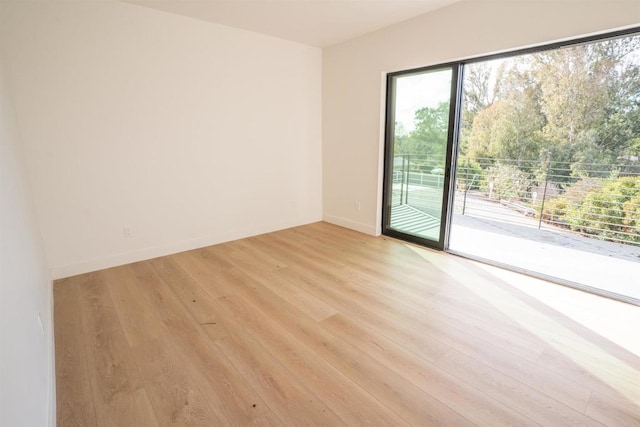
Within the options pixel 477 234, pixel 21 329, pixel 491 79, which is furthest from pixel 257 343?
pixel 491 79

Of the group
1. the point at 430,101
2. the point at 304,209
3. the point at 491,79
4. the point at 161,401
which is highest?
the point at 491,79

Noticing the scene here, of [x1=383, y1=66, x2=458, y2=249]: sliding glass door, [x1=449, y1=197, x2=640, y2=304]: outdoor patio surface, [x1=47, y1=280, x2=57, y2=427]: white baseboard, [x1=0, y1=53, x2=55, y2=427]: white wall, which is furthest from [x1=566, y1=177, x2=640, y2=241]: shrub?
[x1=47, y1=280, x2=57, y2=427]: white baseboard

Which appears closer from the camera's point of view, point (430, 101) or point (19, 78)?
point (19, 78)

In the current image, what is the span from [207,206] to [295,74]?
7.07 ft

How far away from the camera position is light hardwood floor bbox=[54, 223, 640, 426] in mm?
1491

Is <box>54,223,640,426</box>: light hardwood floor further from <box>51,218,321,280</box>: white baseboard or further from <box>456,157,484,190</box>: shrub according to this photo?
<box>456,157,484,190</box>: shrub

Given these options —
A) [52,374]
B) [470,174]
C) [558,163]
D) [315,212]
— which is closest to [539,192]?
[558,163]

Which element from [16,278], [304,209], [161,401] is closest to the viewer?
[16,278]

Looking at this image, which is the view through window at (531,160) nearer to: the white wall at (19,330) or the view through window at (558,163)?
the view through window at (558,163)

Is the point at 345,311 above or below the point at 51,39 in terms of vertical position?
below

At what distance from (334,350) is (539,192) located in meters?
3.18

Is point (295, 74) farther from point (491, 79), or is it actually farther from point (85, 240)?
point (85, 240)

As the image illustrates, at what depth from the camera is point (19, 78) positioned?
98.8 inches

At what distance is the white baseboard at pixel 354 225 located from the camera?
4208 mm
